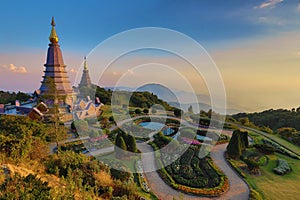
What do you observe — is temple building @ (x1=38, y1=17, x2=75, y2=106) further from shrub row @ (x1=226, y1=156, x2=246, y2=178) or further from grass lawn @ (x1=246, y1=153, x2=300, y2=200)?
grass lawn @ (x1=246, y1=153, x2=300, y2=200)

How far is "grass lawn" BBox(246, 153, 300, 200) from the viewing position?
9381 millimetres

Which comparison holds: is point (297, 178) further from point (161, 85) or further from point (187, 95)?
point (161, 85)

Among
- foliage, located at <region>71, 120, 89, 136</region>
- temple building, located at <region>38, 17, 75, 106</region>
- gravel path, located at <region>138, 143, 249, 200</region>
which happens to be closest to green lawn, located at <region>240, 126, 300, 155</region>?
gravel path, located at <region>138, 143, 249, 200</region>

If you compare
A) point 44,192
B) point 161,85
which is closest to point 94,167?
point 44,192

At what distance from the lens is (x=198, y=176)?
1084 centimetres

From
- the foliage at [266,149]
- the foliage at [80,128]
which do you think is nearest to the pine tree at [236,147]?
the foliage at [266,149]

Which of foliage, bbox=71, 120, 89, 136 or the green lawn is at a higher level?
foliage, bbox=71, 120, 89, 136

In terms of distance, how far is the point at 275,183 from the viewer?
10.5 meters

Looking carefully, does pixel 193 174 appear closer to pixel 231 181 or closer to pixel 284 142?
pixel 231 181

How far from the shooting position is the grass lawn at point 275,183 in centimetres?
938

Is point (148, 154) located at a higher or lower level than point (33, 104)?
lower

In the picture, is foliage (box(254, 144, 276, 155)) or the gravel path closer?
the gravel path

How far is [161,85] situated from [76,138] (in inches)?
454

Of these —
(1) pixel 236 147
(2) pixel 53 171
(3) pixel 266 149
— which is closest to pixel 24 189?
(2) pixel 53 171
